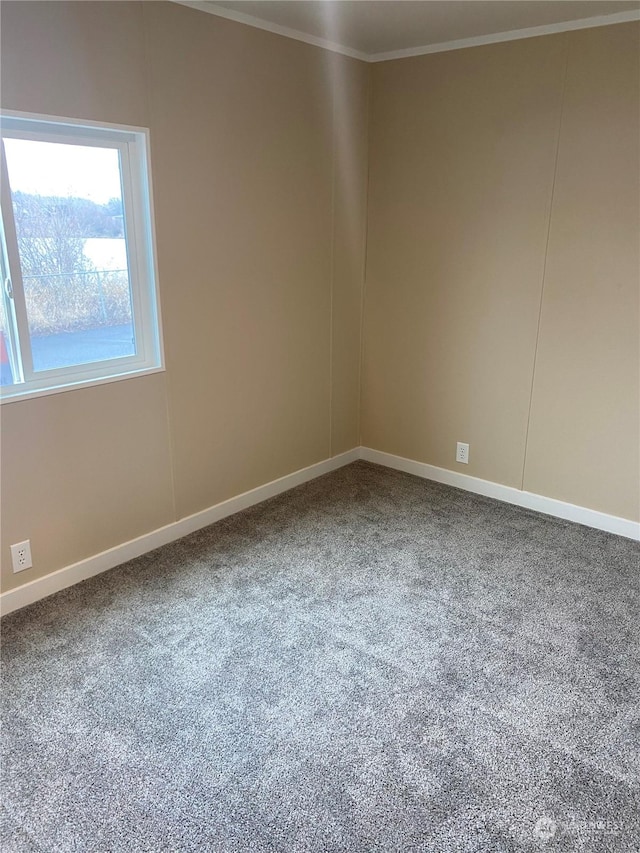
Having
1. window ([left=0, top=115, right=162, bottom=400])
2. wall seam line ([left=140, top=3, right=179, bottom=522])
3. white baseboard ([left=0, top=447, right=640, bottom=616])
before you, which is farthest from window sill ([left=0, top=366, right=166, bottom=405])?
white baseboard ([left=0, top=447, right=640, bottom=616])

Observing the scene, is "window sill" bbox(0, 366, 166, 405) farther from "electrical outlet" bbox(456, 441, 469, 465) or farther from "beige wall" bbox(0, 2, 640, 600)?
"electrical outlet" bbox(456, 441, 469, 465)

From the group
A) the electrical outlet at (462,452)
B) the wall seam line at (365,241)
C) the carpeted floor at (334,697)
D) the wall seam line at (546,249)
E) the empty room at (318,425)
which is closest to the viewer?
the carpeted floor at (334,697)

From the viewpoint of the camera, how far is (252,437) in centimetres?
345

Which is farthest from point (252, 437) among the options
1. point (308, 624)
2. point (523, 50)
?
point (523, 50)

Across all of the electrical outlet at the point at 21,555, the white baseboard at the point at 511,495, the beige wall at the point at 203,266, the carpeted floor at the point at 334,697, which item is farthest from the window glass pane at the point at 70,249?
the white baseboard at the point at 511,495

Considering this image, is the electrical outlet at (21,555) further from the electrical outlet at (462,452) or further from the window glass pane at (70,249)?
the electrical outlet at (462,452)

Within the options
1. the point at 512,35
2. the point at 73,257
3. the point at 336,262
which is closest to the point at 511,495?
the point at 336,262

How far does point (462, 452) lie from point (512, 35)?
7.26 ft

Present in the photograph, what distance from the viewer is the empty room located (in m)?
1.83

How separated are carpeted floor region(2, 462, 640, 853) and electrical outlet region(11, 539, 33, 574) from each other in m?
0.19

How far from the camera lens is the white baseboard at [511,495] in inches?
125

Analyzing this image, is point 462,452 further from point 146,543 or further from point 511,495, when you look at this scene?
point 146,543

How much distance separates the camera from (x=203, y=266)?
2.95m

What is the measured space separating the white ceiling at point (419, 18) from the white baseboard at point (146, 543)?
239 cm
